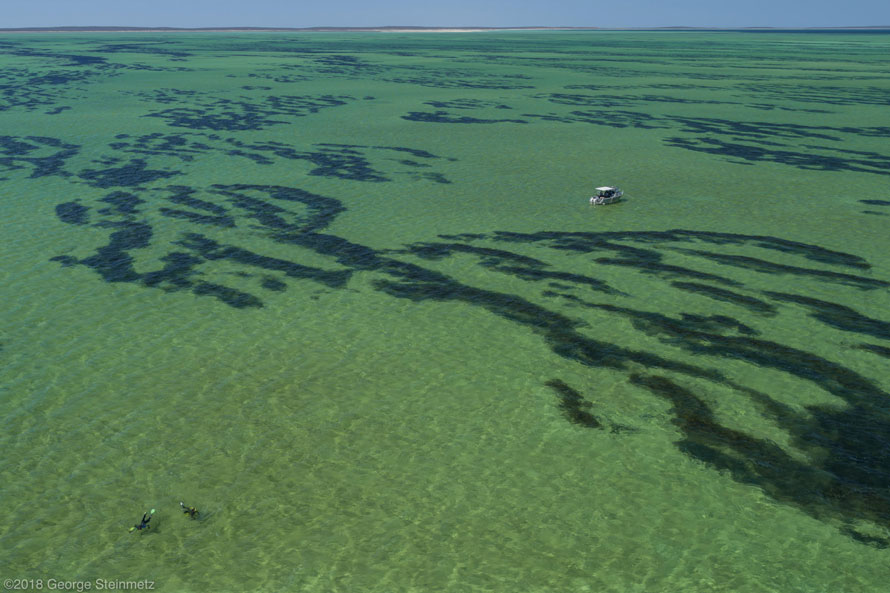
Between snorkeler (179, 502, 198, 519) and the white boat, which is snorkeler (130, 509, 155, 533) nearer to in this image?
snorkeler (179, 502, 198, 519)

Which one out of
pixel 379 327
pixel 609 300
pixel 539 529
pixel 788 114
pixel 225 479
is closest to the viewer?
pixel 539 529

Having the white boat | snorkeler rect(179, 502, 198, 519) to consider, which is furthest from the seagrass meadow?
the white boat

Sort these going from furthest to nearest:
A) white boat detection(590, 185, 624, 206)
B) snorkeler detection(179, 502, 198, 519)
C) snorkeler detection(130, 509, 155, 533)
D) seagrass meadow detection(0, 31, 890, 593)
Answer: white boat detection(590, 185, 624, 206)
snorkeler detection(179, 502, 198, 519)
snorkeler detection(130, 509, 155, 533)
seagrass meadow detection(0, 31, 890, 593)

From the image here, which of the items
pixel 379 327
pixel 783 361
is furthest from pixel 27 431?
pixel 783 361

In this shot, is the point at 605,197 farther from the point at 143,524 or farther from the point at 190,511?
the point at 143,524

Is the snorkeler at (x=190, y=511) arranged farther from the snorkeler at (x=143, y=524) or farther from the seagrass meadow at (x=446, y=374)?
the snorkeler at (x=143, y=524)

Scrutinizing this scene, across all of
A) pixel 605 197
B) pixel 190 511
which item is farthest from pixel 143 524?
pixel 605 197

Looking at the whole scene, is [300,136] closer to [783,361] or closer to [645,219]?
[645,219]
